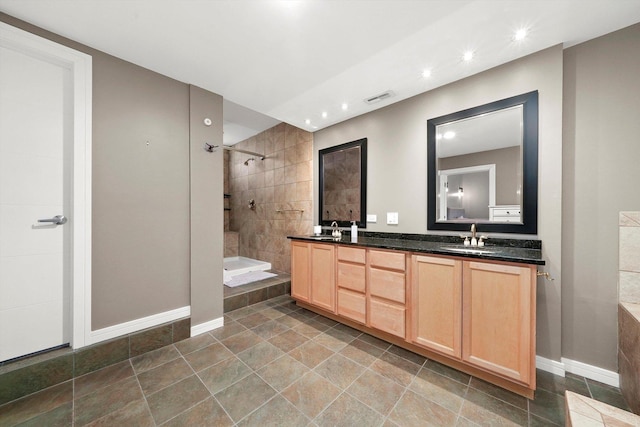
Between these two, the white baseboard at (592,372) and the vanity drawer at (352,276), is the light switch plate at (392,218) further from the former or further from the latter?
the white baseboard at (592,372)

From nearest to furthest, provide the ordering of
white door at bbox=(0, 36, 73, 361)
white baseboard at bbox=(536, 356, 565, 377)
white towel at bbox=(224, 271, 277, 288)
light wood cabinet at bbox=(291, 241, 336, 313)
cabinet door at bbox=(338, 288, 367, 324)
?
1. white door at bbox=(0, 36, 73, 361)
2. white baseboard at bbox=(536, 356, 565, 377)
3. cabinet door at bbox=(338, 288, 367, 324)
4. light wood cabinet at bbox=(291, 241, 336, 313)
5. white towel at bbox=(224, 271, 277, 288)

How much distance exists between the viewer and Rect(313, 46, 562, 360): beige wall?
169 centimetres

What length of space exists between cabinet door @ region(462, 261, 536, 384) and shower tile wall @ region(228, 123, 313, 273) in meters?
2.26

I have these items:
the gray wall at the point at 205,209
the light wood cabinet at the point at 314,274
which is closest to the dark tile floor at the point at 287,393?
the gray wall at the point at 205,209

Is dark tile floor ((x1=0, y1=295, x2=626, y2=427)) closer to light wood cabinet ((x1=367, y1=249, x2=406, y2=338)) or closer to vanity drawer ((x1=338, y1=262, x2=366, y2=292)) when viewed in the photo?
light wood cabinet ((x1=367, y1=249, x2=406, y2=338))

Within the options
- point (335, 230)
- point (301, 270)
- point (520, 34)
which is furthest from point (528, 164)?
point (301, 270)

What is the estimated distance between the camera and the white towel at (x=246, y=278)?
10.6ft

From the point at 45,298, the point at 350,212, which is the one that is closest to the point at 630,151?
the point at 350,212

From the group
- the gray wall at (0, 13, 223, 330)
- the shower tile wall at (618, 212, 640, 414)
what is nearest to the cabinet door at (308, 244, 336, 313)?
the gray wall at (0, 13, 223, 330)

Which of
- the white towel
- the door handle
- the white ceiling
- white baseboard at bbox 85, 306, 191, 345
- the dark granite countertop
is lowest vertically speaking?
the white towel

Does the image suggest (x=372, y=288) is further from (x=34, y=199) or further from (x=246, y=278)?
(x=34, y=199)

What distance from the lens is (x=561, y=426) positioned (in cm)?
124

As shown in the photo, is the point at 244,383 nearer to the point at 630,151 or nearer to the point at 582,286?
the point at 582,286

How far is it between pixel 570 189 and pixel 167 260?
3.36m
